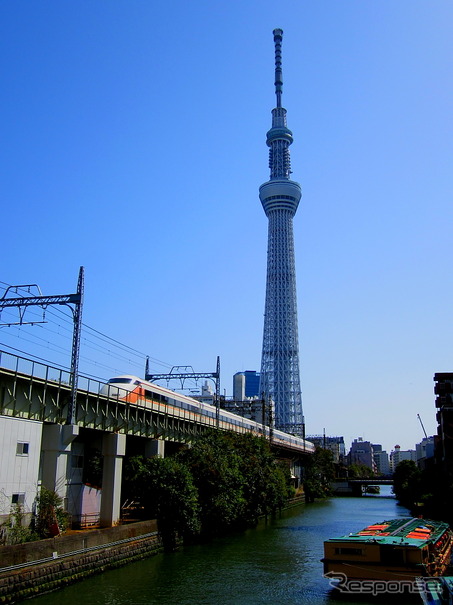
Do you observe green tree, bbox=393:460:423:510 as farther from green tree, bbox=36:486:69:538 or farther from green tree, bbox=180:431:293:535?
green tree, bbox=36:486:69:538

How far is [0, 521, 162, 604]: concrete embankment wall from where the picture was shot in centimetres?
2109

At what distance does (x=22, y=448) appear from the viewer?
26.7 meters

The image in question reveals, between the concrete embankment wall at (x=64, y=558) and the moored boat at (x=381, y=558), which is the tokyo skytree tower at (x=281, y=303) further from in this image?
the moored boat at (x=381, y=558)

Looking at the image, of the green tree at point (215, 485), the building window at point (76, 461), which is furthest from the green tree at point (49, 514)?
the green tree at point (215, 485)

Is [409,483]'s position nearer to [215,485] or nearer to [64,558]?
[215,485]

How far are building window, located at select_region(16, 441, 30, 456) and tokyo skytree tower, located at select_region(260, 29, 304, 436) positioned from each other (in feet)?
457

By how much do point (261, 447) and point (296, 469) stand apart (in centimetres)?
6374

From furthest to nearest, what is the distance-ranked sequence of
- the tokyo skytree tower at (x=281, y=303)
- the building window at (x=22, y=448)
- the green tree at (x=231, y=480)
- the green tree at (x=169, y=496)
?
1. the tokyo skytree tower at (x=281, y=303)
2. the green tree at (x=231, y=480)
3. the green tree at (x=169, y=496)
4. the building window at (x=22, y=448)

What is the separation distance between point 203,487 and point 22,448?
17.0 m

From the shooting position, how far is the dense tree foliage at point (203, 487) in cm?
3616

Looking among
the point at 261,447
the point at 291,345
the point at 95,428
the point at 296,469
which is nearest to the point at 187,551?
the point at 95,428

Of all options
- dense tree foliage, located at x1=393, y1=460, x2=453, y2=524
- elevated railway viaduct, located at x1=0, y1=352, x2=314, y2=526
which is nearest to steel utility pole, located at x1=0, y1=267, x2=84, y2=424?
elevated railway viaduct, located at x1=0, y1=352, x2=314, y2=526

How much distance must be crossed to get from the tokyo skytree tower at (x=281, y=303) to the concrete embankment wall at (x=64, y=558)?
134 meters

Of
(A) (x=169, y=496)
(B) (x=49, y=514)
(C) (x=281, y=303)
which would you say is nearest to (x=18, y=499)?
(B) (x=49, y=514)
